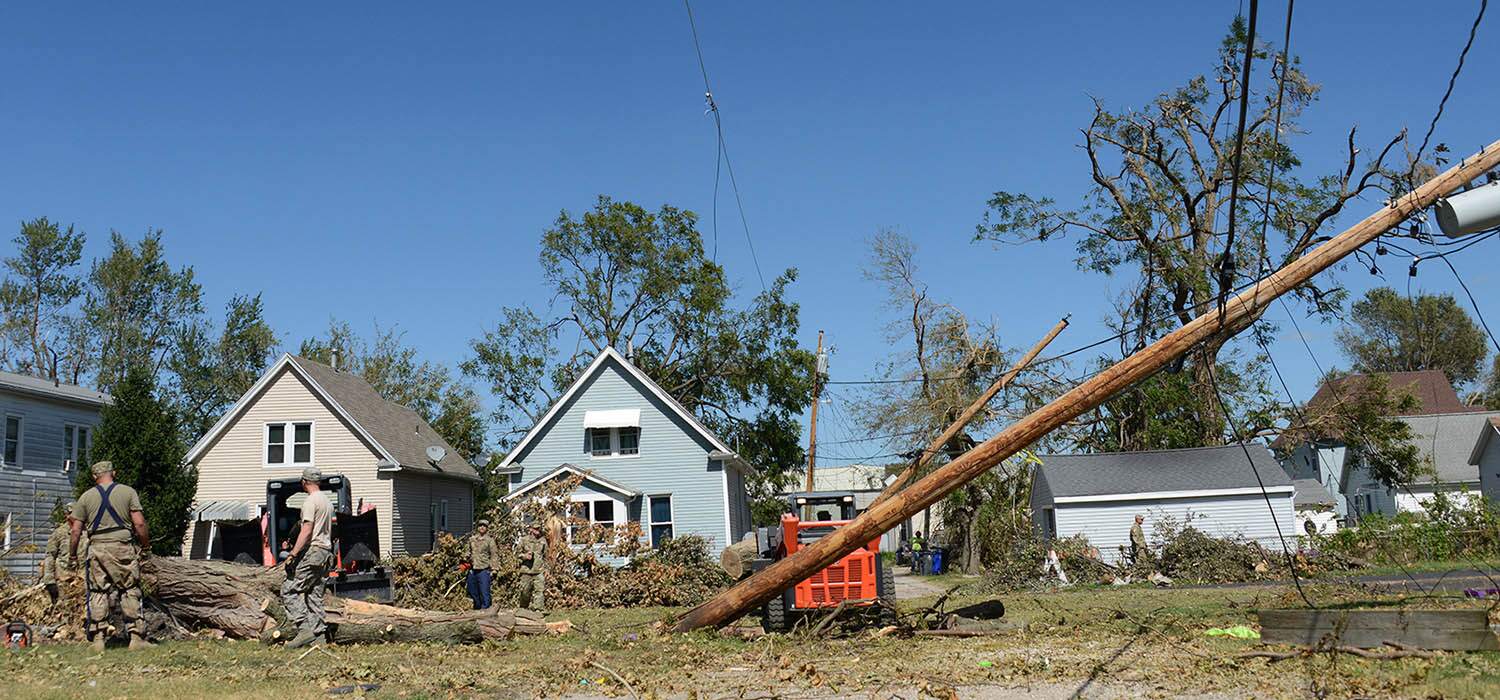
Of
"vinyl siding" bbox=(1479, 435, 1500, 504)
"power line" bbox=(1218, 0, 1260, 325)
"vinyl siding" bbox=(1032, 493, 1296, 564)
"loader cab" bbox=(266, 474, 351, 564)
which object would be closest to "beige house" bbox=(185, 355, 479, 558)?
"loader cab" bbox=(266, 474, 351, 564)

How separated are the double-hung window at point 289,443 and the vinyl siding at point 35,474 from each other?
16.1 ft

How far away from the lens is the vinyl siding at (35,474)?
29719mm

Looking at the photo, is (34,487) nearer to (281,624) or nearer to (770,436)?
(281,624)

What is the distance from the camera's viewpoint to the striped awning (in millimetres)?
32438

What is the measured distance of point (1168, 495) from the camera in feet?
104

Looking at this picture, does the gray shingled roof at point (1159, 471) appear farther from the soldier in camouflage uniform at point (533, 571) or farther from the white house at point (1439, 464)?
the white house at point (1439, 464)

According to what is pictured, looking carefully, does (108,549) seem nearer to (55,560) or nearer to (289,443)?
(55,560)

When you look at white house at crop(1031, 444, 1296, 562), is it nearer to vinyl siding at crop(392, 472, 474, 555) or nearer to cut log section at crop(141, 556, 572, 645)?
vinyl siding at crop(392, 472, 474, 555)

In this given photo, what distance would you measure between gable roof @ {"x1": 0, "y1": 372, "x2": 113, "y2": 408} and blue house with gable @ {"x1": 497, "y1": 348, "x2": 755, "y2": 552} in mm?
11020

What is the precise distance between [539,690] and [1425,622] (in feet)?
24.6

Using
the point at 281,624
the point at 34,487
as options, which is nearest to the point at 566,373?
the point at 34,487

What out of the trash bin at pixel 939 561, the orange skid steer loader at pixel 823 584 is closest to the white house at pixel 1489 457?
the trash bin at pixel 939 561

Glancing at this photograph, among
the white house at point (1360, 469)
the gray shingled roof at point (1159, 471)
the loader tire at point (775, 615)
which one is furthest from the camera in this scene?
the white house at point (1360, 469)

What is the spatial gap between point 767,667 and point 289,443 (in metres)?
25.7
